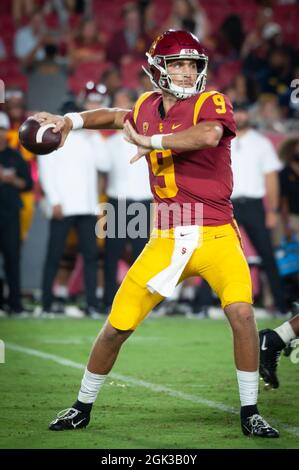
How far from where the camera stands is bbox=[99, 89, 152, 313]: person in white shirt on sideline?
10133 millimetres

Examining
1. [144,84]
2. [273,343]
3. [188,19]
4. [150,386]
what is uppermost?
[188,19]

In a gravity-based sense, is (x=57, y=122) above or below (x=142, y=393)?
above

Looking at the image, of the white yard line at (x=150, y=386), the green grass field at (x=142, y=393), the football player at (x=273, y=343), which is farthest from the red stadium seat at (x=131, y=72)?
the football player at (x=273, y=343)

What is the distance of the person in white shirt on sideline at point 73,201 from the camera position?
10.1 metres

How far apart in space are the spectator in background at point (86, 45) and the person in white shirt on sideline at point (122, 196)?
3.92 meters

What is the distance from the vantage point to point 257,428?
15.6 ft

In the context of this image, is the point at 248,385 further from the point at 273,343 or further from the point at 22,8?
the point at 22,8

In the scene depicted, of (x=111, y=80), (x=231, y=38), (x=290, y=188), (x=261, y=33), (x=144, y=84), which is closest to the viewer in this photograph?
(x=290, y=188)

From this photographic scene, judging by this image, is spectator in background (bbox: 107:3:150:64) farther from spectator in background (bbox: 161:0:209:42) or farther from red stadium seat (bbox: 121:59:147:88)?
spectator in background (bbox: 161:0:209:42)

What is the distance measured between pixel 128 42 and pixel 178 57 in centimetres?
962

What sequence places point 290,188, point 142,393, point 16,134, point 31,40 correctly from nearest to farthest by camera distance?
point 142,393
point 290,188
point 16,134
point 31,40

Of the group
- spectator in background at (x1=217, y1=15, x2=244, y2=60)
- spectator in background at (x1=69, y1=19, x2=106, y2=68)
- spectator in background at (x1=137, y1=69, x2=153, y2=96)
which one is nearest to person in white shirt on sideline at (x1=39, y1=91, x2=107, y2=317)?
spectator in background at (x1=137, y1=69, x2=153, y2=96)

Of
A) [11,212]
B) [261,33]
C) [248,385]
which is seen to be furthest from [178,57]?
[261,33]

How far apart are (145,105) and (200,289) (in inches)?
203
